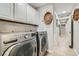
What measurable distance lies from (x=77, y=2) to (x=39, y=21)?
48 cm

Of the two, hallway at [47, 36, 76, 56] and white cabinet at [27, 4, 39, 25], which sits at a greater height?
white cabinet at [27, 4, 39, 25]

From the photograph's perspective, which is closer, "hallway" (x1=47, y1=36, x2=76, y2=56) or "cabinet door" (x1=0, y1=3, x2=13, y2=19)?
"cabinet door" (x1=0, y1=3, x2=13, y2=19)

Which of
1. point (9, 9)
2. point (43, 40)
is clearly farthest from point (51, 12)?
point (9, 9)

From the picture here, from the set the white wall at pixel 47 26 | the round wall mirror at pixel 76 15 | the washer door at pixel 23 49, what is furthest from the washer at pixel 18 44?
the round wall mirror at pixel 76 15

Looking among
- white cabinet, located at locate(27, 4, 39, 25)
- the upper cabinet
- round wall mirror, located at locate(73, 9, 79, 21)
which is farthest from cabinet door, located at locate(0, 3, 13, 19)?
round wall mirror, located at locate(73, 9, 79, 21)

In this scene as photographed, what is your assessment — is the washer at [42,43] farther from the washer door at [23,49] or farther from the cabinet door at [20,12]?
the cabinet door at [20,12]

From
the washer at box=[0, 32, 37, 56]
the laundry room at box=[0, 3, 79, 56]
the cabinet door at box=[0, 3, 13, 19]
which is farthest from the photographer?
the laundry room at box=[0, 3, 79, 56]

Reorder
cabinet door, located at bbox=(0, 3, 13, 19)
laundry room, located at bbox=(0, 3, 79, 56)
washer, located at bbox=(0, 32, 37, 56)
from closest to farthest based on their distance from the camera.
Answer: washer, located at bbox=(0, 32, 37, 56) < cabinet door, located at bbox=(0, 3, 13, 19) < laundry room, located at bbox=(0, 3, 79, 56)

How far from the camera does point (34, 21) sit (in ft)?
3.82

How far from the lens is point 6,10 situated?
3.35 feet

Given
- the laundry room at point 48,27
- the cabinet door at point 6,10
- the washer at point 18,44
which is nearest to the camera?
the washer at point 18,44

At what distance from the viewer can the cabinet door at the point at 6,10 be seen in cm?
100

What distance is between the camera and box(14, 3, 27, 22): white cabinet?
1079mm

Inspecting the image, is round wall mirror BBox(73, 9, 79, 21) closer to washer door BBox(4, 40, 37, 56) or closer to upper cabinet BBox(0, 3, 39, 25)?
upper cabinet BBox(0, 3, 39, 25)
